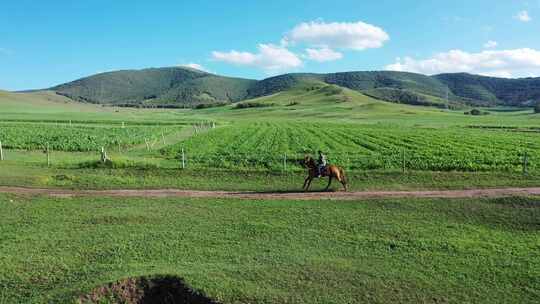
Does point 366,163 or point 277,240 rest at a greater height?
point 366,163

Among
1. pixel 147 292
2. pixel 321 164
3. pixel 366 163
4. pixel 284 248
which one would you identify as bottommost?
pixel 147 292

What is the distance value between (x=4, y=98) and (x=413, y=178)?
19527 centimetres

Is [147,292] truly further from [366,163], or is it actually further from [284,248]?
[366,163]

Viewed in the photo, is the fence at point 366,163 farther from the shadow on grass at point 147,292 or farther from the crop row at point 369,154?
the shadow on grass at point 147,292

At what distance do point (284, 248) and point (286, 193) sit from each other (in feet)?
28.3

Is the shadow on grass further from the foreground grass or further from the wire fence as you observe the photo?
the wire fence

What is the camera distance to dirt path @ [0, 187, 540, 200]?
71.4 ft

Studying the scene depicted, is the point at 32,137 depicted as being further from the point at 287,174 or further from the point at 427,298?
the point at 427,298

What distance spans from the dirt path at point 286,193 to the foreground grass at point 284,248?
1.32m

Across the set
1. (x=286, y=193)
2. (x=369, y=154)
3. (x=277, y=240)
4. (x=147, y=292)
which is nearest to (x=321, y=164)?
(x=286, y=193)

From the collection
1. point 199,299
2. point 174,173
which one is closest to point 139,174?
point 174,173

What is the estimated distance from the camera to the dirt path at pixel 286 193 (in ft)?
71.4

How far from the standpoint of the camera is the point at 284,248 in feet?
46.6

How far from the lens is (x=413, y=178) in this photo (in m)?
25.9
